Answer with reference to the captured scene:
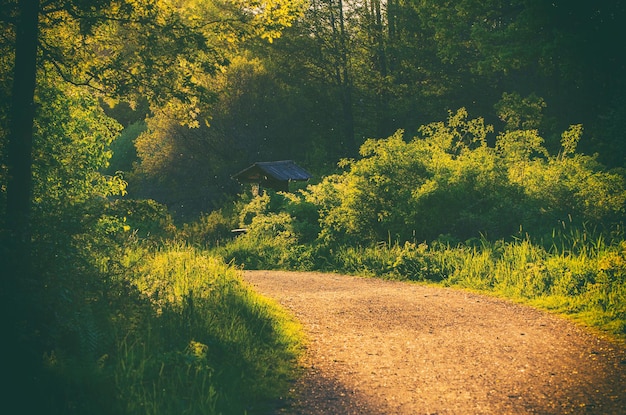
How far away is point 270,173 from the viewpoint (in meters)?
27.3

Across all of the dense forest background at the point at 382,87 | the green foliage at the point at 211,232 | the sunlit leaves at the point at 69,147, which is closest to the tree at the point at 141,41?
the sunlit leaves at the point at 69,147

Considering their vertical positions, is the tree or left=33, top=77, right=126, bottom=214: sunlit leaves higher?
the tree

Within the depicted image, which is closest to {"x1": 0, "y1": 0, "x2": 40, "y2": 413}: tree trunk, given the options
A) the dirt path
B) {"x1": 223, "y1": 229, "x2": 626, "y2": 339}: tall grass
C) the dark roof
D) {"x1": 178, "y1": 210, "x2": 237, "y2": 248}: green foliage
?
the dirt path

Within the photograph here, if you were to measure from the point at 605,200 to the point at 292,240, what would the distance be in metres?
8.86

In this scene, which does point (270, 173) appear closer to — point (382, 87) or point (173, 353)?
point (382, 87)

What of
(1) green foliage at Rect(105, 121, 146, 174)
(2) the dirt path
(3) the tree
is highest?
(3) the tree

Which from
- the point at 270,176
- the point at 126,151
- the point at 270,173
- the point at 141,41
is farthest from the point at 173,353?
the point at 126,151

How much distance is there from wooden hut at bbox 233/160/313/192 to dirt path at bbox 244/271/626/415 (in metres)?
15.2

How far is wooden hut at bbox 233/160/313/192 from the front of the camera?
90.0 ft

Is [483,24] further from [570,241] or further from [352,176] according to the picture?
[570,241]

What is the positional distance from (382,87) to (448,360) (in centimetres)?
3273

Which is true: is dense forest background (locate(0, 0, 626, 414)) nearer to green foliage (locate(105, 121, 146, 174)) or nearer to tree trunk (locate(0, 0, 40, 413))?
tree trunk (locate(0, 0, 40, 413))

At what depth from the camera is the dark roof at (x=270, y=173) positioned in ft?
89.9

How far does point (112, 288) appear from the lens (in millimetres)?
8547
